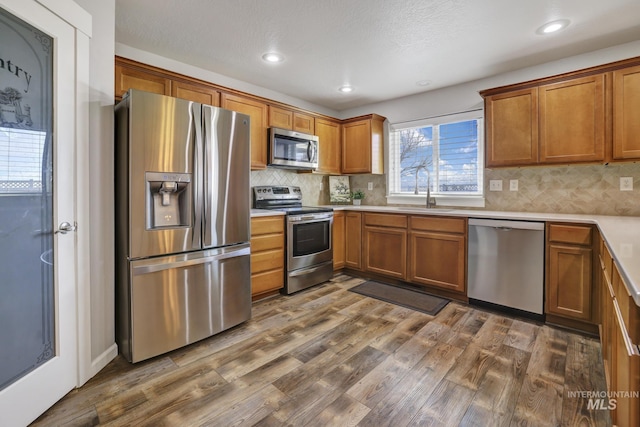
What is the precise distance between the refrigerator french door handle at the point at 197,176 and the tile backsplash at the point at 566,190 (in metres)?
1.46

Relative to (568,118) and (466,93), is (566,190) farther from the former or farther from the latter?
(466,93)

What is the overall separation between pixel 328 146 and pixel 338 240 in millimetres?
1338

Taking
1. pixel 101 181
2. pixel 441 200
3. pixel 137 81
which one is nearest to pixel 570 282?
pixel 441 200

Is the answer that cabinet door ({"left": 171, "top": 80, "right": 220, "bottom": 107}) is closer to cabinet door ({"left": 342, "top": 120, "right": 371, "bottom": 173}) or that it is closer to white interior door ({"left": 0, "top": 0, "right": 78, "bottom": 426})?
white interior door ({"left": 0, "top": 0, "right": 78, "bottom": 426})

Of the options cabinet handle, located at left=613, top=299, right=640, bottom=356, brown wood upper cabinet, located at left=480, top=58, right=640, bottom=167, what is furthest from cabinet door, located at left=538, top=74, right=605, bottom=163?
cabinet handle, located at left=613, top=299, right=640, bottom=356

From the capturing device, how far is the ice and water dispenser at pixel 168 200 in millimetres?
1978

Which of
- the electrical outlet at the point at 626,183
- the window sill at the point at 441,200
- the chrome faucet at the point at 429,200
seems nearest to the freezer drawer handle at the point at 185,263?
the chrome faucet at the point at 429,200

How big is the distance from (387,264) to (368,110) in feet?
7.64

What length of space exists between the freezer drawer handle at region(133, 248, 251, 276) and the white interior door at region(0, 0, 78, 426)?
340 millimetres

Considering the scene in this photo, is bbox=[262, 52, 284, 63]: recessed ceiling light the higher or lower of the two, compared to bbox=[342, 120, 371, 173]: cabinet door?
higher

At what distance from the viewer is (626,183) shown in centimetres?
264

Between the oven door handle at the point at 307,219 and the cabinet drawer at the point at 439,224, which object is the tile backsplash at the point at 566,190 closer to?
the cabinet drawer at the point at 439,224

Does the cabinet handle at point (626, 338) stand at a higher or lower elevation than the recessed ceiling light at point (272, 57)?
lower

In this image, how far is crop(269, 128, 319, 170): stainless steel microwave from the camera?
3.42 metres
